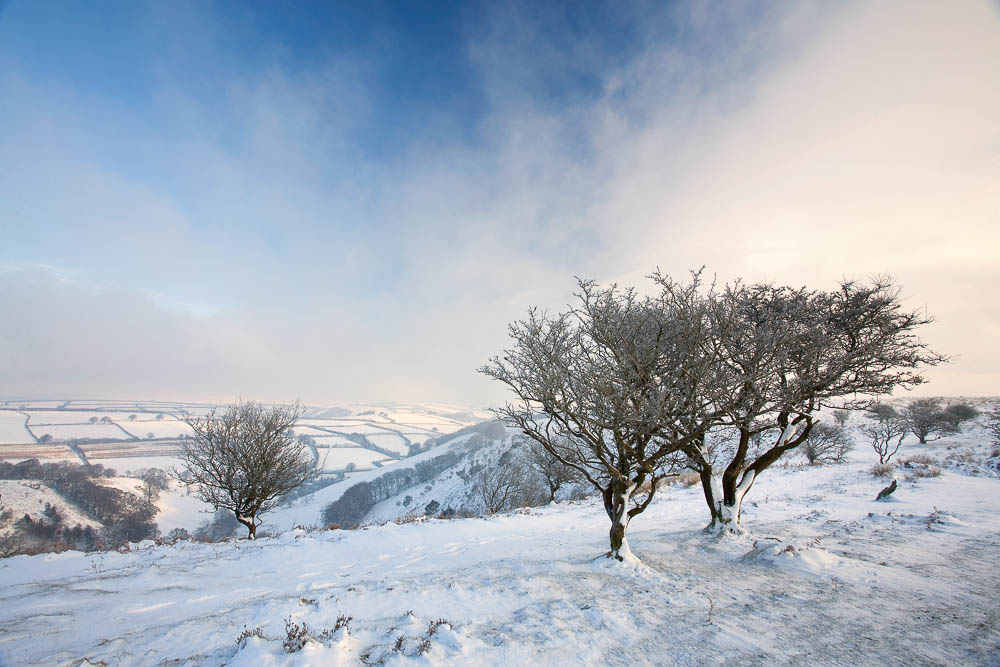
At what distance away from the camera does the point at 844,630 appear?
5.56 meters

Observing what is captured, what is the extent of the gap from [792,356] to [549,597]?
918 cm

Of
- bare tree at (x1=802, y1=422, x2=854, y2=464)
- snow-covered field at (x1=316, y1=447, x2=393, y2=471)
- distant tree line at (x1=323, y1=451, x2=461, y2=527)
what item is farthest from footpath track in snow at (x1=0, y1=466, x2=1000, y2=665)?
snow-covered field at (x1=316, y1=447, x2=393, y2=471)

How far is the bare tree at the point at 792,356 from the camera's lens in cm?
917

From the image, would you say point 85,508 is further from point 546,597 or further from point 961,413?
point 961,413

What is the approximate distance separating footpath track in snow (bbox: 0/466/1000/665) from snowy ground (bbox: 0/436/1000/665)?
4 centimetres

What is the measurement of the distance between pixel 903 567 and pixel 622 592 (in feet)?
21.4

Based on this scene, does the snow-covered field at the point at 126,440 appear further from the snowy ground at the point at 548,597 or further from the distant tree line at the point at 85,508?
the snowy ground at the point at 548,597

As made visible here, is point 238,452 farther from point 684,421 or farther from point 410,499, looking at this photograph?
point 410,499

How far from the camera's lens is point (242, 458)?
19203 millimetres

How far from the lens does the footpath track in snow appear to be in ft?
16.3

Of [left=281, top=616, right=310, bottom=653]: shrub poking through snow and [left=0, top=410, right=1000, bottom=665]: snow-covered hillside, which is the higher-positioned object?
[left=281, top=616, right=310, bottom=653]: shrub poking through snow

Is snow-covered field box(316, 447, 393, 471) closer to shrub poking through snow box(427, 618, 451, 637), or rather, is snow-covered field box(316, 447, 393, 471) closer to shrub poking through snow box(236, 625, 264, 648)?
shrub poking through snow box(236, 625, 264, 648)

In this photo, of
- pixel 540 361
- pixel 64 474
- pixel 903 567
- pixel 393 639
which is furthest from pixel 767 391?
pixel 64 474

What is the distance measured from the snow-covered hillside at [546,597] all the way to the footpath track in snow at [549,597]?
0.04 metres
